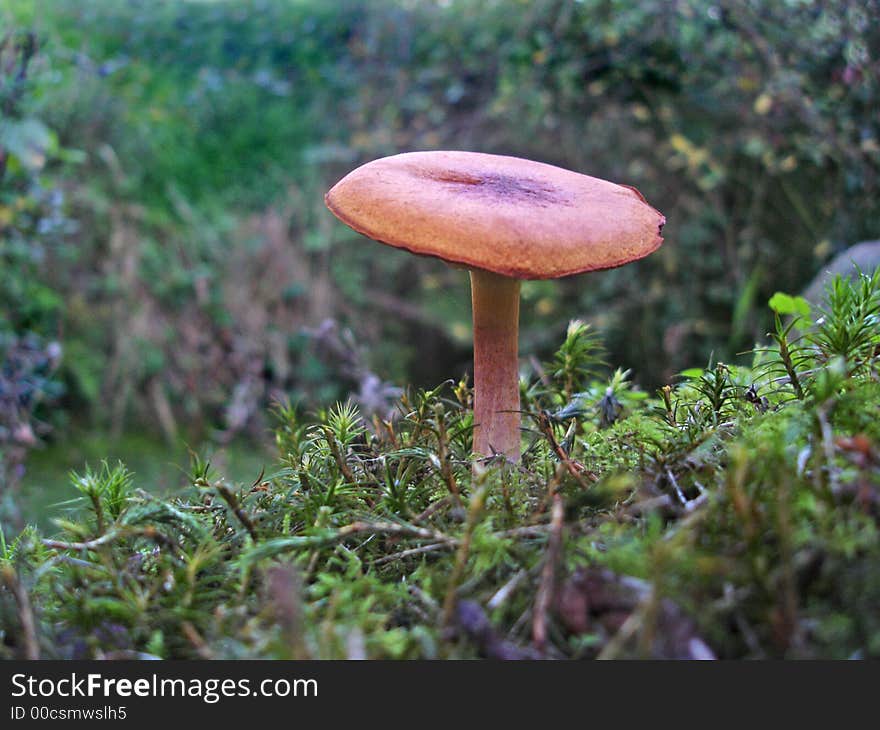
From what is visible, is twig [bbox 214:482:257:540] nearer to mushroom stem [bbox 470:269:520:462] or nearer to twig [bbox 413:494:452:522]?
twig [bbox 413:494:452:522]

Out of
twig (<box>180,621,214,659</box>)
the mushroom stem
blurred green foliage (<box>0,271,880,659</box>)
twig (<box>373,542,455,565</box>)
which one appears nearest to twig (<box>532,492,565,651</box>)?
blurred green foliage (<box>0,271,880,659</box>)

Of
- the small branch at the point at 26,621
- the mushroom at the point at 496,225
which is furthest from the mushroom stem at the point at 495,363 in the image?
the small branch at the point at 26,621

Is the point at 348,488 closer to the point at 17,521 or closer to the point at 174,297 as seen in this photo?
the point at 17,521

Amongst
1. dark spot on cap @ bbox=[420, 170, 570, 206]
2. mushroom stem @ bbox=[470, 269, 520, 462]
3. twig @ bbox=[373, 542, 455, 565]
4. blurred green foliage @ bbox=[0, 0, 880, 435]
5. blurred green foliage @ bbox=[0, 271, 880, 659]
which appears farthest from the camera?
blurred green foliage @ bbox=[0, 0, 880, 435]

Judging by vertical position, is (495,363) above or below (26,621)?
above

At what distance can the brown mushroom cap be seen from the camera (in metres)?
1.13

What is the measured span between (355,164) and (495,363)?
4.38 m

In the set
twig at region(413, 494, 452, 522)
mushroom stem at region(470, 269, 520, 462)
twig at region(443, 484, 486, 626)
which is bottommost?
twig at region(443, 484, 486, 626)

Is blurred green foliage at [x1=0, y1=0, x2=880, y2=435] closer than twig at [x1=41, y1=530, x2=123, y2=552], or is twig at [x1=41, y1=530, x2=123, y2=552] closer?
twig at [x1=41, y1=530, x2=123, y2=552]

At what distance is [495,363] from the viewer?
1.45m

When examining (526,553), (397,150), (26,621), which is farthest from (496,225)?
(397,150)

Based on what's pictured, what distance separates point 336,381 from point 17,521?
8.12ft

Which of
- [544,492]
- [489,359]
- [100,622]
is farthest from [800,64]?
[100,622]

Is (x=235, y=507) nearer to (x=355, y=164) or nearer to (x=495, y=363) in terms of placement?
(x=495, y=363)
